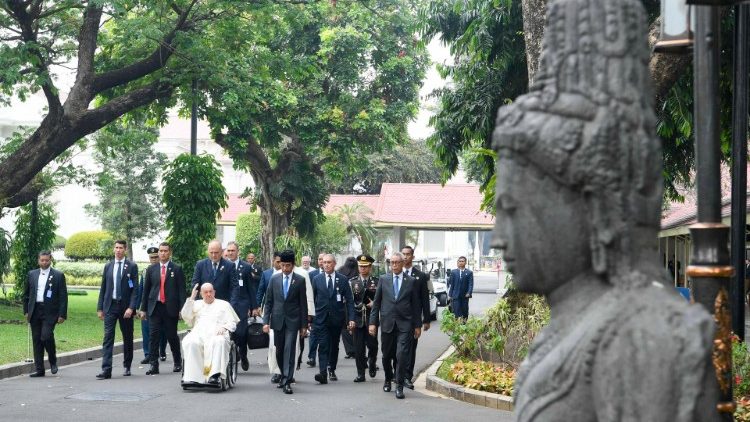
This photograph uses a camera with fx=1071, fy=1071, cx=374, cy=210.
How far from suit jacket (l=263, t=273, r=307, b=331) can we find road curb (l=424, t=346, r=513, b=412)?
2029 millimetres

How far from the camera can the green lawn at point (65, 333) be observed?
17862mm

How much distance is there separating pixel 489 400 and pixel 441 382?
5.34 feet

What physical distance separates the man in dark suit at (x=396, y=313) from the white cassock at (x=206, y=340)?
217cm

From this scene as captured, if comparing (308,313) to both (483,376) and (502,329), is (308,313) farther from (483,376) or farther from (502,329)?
(483,376)

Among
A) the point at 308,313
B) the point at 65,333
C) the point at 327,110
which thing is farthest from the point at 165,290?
the point at 327,110

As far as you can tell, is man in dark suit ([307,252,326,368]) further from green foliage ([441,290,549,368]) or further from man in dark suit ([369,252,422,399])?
man in dark suit ([369,252,422,399])

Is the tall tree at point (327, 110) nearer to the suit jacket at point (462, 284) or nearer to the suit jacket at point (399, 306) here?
the suit jacket at point (462, 284)

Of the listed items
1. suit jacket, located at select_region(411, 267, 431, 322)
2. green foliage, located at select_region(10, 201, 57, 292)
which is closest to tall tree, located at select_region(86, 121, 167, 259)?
green foliage, located at select_region(10, 201, 57, 292)

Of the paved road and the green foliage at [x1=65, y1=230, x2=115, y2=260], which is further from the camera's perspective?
the green foliage at [x1=65, y1=230, x2=115, y2=260]

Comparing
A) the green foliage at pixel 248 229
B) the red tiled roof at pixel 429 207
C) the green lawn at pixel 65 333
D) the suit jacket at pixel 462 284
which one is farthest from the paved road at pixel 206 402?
the red tiled roof at pixel 429 207

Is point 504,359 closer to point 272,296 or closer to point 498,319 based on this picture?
point 498,319

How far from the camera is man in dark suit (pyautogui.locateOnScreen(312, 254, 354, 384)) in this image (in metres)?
16.2

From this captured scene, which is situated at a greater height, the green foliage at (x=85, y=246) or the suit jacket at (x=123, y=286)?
the green foliage at (x=85, y=246)

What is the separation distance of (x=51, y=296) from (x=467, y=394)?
6742mm
